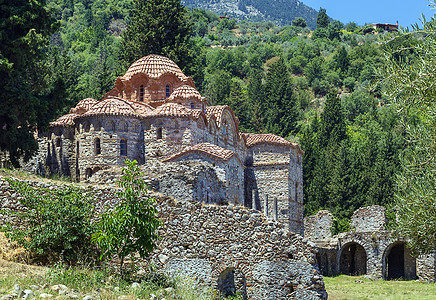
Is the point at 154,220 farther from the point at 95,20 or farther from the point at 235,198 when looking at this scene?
the point at 95,20

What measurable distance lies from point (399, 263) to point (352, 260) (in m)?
2.73

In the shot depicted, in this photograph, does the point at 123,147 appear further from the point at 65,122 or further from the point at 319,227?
the point at 319,227

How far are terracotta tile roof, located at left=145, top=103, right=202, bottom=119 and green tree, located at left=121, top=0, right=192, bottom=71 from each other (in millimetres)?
13106

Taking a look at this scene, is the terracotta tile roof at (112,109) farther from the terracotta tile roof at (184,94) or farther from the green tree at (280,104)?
the green tree at (280,104)

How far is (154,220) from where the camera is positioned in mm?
13359

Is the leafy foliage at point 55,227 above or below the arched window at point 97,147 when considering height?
below

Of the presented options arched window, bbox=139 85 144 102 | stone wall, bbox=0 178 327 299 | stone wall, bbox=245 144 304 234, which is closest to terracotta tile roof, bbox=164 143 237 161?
arched window, bbox=139 85 144 102

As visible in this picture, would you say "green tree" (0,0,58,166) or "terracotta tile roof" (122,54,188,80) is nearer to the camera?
"green tree" (0,0,58,166)

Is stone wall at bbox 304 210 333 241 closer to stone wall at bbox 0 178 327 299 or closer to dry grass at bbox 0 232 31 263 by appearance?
stone wall at bbox 0 178 327 299

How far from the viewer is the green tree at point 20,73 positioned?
22047 mm

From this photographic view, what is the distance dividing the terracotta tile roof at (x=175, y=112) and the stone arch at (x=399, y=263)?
13.8 metres

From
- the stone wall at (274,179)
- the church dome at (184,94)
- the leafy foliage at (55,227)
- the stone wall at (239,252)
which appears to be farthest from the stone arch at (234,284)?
the stone wall at (274,179)

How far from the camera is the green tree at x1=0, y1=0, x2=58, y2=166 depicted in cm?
2205

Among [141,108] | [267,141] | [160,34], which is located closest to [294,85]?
[160,34]
